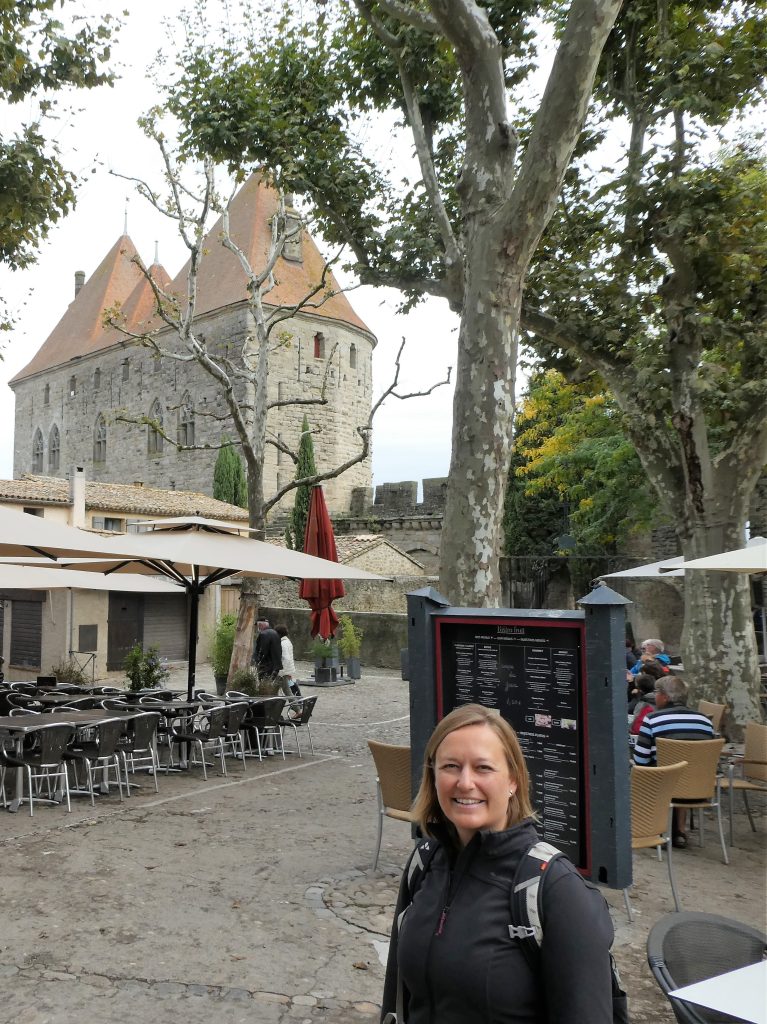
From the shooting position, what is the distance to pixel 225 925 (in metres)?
4.86

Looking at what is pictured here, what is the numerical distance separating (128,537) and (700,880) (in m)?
6.52

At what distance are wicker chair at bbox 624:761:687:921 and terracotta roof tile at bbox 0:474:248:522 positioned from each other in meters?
18.3

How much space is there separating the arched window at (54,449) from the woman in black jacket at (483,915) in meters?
54.2

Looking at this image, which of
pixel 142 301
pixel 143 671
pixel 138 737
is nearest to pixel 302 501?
pixel 143 671

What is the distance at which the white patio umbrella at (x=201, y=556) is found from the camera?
9.12 m

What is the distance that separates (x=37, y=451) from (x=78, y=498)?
3302cm

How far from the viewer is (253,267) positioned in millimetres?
41156

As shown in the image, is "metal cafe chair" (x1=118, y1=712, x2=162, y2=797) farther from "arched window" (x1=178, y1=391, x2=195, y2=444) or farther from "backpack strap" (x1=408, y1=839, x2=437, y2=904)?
"arched window" (x1=178, y1=391, x2=195, y2=444)

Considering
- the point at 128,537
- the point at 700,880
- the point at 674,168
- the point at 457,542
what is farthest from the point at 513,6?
the point at 700,880

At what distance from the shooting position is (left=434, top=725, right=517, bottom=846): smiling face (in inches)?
77.0

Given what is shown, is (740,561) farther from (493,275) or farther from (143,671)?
(143,671)

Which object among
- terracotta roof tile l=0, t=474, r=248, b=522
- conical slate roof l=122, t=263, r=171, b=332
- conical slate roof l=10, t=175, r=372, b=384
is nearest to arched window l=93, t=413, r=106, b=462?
conical slate roof l=10, t=175, r=372, b=384

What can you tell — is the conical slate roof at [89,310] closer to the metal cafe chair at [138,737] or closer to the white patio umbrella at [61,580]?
the white patio umbrella at [61,580]

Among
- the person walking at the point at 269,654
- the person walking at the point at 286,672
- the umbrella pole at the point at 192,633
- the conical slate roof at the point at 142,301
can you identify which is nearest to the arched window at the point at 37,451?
the conical slate roof at the point at 142,301
